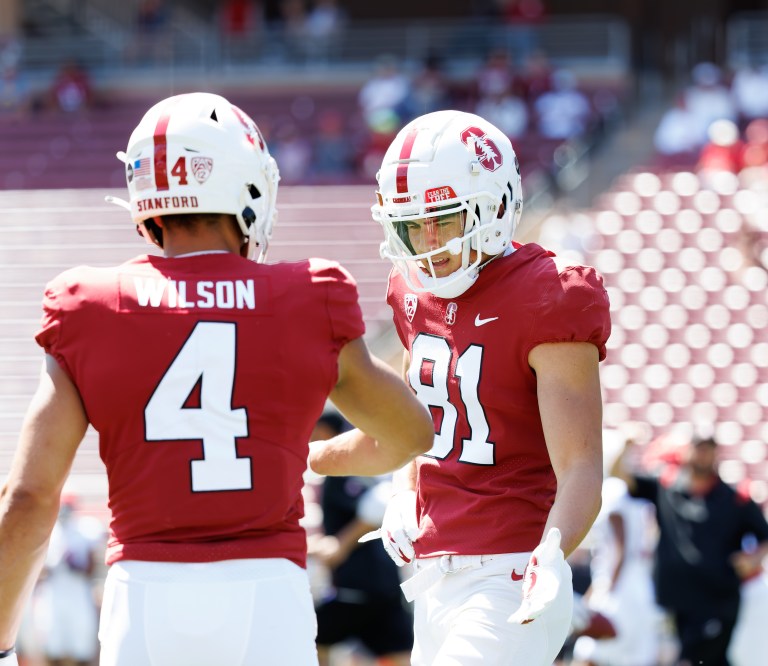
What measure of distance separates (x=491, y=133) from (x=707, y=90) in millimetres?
12420

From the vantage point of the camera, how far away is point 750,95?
15531 mm

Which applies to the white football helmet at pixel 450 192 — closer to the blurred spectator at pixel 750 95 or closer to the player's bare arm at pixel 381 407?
the player's bare arm at pixel 381 407

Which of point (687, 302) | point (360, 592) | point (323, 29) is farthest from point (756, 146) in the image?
point (360, 592)

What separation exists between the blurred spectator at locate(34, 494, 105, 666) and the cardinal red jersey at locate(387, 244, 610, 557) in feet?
17.1

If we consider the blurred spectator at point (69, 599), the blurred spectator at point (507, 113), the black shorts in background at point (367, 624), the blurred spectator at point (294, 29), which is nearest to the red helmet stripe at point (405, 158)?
the black shorts in background at point (367, 624)

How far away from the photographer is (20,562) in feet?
8.95

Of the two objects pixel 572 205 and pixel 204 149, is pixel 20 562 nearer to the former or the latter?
pixel 204 149

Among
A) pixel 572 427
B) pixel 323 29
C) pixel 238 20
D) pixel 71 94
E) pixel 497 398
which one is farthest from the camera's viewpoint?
pixel 238 20

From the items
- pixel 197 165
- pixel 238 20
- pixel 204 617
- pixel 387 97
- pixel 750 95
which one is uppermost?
→ pixel 238 20

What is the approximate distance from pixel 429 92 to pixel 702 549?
32.3 feet

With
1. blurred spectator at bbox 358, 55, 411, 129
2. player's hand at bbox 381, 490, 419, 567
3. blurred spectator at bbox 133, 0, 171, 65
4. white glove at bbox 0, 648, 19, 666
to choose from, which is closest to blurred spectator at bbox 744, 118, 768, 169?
blurred spectator at bbox 358, 55, 411, 129

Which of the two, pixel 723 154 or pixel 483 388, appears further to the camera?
pixel 723 154

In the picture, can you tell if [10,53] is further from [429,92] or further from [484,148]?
[484,148]

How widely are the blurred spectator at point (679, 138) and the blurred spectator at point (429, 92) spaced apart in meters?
2.43
